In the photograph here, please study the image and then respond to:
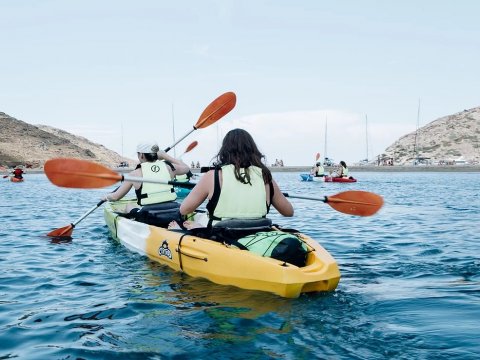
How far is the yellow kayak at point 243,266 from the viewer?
4.98 m

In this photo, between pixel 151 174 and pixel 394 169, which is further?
pixel 394 169

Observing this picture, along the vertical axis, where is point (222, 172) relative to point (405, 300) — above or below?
above

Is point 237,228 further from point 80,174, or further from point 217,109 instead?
point 217,109

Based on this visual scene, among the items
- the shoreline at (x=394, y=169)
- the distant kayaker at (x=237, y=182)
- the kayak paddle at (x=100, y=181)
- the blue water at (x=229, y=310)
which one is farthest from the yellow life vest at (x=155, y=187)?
the shoreline at (x=394, y=169)

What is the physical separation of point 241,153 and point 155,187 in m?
3.11

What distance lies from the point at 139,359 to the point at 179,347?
335 mm

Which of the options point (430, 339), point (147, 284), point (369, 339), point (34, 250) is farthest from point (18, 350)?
point (34, 250)

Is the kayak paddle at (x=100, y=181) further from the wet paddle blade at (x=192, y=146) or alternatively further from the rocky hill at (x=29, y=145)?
the rocky hill at (x=29, y=145)

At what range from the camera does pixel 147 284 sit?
241 inches

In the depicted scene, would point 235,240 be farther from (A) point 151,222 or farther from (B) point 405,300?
(A) point 151,222

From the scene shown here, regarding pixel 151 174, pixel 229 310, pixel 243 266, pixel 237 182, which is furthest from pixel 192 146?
pixel 229 310

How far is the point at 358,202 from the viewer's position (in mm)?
6863

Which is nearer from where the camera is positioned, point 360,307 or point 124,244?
point 360,307

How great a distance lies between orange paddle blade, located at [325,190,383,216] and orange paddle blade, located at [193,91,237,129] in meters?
3.96
